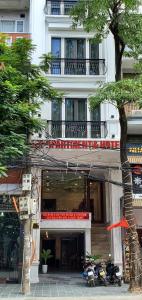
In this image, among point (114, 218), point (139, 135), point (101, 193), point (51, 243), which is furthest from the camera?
point (51, 243)

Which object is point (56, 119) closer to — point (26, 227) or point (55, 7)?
point (55, 7)

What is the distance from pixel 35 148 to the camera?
14.3 metres

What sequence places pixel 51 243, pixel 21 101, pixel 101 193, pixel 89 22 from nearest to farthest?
pixel 21 101
pixel 89 22
pixel 101 193
pixel 51 243

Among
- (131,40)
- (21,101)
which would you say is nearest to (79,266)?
(21,101)

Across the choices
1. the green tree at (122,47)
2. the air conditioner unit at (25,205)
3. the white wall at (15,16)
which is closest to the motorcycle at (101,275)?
the green tree at (122,47)

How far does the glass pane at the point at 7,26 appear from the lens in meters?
17.5

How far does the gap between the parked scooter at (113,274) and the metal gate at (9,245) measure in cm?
320

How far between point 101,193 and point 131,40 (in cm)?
732

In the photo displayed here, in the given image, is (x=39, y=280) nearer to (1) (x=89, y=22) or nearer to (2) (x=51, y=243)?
(2) (x=51, y=243)

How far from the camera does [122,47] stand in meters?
13.2

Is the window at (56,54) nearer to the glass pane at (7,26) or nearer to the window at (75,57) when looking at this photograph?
the window at (75,57)

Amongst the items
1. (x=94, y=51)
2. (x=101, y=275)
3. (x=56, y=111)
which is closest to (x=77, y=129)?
(x=56, y=111)

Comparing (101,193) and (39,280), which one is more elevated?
(101,193)

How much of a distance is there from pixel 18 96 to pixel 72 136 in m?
3.75
